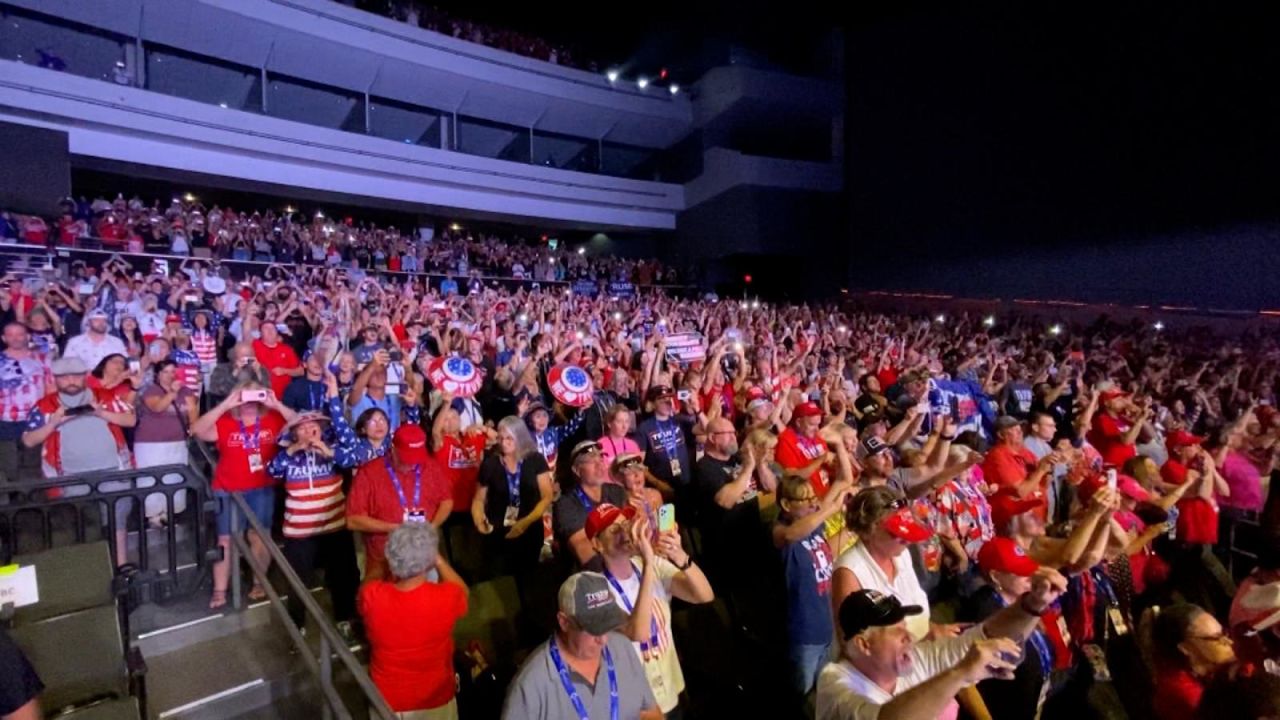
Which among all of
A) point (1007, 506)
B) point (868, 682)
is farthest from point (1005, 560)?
point (868, 682)

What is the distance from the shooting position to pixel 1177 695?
2.46 metres

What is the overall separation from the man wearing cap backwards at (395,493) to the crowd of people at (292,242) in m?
11.1

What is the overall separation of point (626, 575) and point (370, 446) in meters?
2.05

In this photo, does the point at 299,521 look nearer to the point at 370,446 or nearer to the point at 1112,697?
the point at 370,446

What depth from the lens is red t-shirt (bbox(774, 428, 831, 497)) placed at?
168 inches

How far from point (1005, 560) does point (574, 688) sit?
200 cm

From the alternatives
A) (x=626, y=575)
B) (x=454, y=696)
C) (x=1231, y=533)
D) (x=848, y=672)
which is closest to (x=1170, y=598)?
(x=1231, y=533)

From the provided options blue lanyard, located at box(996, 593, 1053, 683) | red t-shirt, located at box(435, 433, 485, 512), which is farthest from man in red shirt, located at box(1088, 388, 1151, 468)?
red t-shirt, located at box(435, 433, 485, 512)

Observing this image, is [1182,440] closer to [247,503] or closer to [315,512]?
[315,512]

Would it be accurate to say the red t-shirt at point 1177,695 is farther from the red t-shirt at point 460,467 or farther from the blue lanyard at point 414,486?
the red t-shirt at point 460,467

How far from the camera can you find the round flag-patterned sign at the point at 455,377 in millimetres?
4945

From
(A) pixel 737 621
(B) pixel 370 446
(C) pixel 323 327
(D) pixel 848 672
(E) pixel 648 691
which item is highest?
(C) pixel 323 327

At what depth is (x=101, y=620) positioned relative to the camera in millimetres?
2729

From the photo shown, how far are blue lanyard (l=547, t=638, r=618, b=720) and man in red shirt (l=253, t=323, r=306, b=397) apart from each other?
4.47 metres
